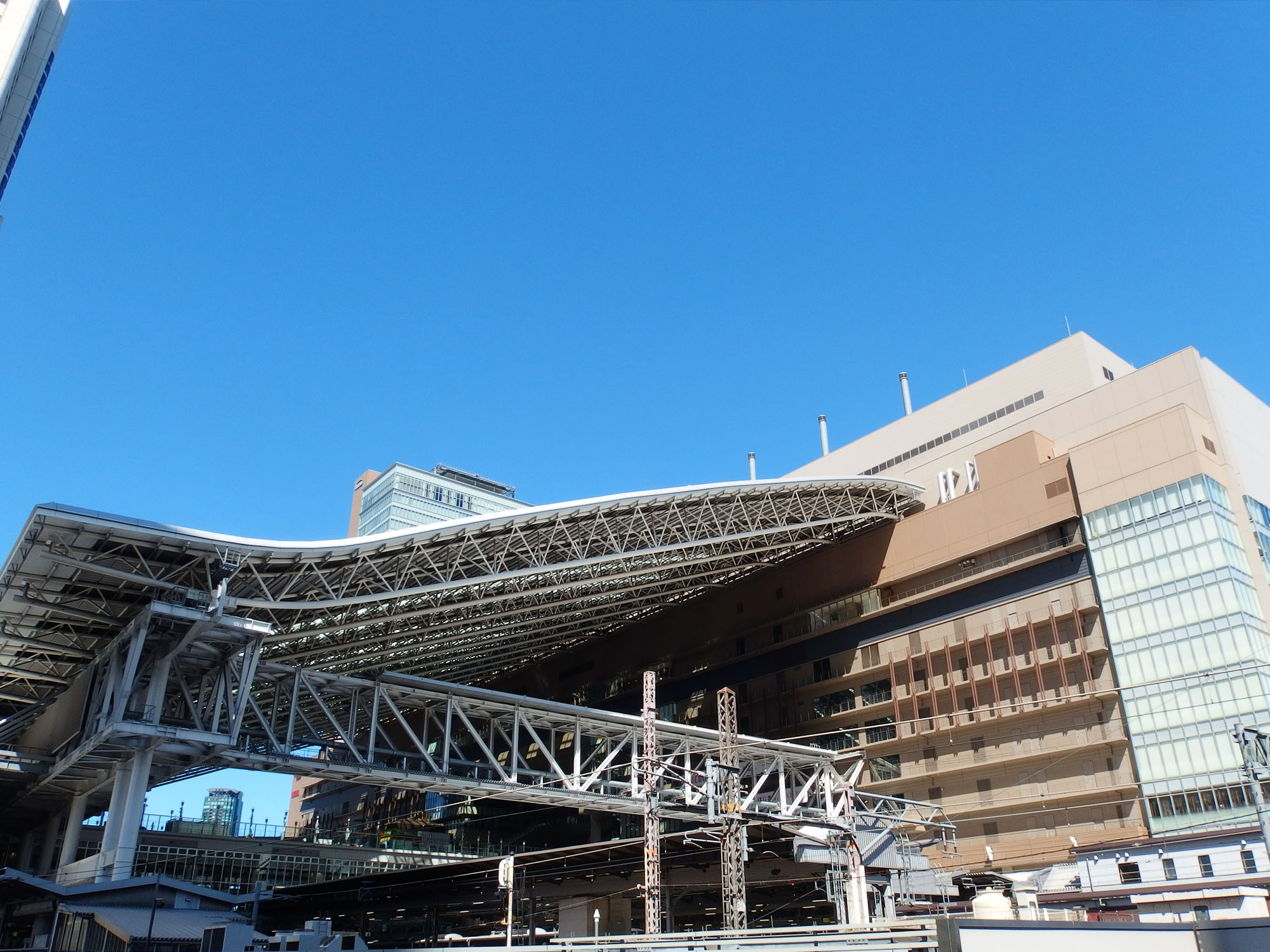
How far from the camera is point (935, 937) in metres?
13.3

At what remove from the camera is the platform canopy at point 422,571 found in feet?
113

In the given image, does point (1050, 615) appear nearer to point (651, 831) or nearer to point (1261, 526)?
point (1261, 526)

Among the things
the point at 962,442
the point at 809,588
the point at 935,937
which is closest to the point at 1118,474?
the point at 962,442

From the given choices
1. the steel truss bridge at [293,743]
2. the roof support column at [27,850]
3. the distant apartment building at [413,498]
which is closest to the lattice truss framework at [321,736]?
the steel truss bridge at [293,743]

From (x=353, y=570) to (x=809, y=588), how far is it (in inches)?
1339

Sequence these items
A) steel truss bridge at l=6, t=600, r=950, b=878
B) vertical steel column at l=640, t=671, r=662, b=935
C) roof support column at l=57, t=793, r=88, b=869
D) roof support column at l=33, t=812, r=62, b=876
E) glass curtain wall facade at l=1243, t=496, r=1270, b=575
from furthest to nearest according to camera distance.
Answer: roof support column at l=33, t=812, r=62, b=876 → glass curtain wall facade at l=1243, t=496, r=1270, b=575 → roof support column at l=57, t=793, r=88, b=869 → steel truss bridge at l=6, t=600, r=950, b=878 → vertical steel column at l=640, t=671, r=662, b=935

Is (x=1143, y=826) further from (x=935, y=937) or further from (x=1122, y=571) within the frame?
(x=935, y=937)

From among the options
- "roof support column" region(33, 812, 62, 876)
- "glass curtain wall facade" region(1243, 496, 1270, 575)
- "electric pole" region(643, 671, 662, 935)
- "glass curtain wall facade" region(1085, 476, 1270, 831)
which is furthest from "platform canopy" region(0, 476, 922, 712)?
"glass curtain wall facade" region(1243, 496, 1270, 575)

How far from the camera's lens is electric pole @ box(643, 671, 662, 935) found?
3120cm

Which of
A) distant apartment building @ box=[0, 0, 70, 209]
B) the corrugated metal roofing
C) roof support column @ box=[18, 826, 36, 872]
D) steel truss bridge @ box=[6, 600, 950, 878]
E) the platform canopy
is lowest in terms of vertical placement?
the corrugated metal roofing

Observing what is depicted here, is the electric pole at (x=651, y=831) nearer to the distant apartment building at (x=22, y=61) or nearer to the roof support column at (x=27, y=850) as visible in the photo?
the roof support column at (x=27, y=850)

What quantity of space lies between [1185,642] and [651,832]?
27.3 metres

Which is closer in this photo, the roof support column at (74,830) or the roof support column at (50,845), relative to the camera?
the roof support column at (74,830)

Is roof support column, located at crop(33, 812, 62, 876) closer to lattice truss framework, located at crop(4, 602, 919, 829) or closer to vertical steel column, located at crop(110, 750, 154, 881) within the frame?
lattice truss framework, located at crop(4, 602, 919, 829)
